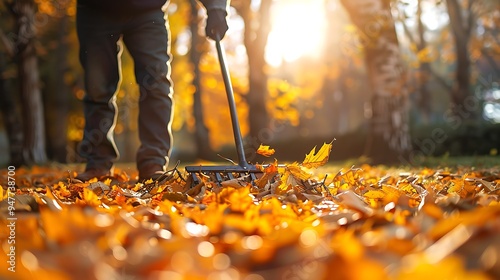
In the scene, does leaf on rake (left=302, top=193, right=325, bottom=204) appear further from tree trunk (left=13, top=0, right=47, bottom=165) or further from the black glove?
tree trunk (left=13, top=0, right=47, bottom=165)

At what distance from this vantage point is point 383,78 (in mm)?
8648

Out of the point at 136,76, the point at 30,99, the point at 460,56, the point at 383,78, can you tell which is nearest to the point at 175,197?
the point at 136,76

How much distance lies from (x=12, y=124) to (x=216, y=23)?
36.0 feet

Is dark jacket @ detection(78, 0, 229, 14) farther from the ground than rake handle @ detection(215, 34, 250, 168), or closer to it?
farther from the ground

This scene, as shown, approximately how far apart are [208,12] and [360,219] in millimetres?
2465

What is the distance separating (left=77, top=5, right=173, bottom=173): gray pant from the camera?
412 cm

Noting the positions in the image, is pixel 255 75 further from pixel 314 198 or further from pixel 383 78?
pixel 314 198

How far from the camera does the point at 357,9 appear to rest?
865 centimetres

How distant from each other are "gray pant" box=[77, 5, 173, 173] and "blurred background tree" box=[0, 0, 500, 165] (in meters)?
3.52

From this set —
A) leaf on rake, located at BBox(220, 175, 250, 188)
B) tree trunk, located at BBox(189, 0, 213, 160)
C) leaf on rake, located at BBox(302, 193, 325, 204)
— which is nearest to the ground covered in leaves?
leaf on rake, located at BBox(302, 193, 325, 204)

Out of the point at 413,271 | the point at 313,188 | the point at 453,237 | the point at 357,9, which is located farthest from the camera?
the point at 357,9

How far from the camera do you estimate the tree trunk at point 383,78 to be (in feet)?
28.1

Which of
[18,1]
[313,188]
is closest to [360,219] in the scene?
[313,188]

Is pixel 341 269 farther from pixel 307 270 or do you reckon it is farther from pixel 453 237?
pixel 453 237
